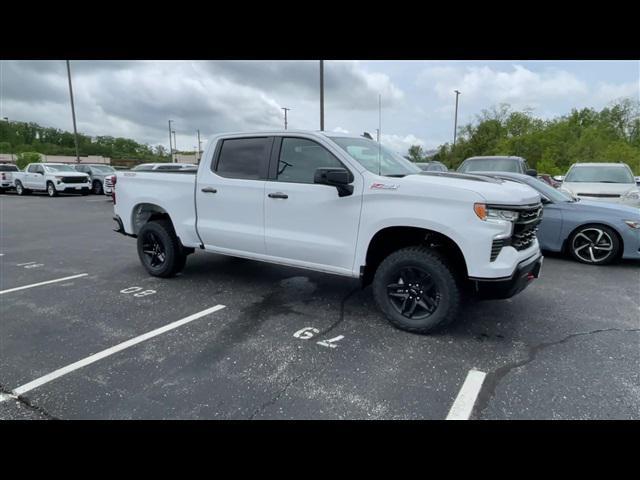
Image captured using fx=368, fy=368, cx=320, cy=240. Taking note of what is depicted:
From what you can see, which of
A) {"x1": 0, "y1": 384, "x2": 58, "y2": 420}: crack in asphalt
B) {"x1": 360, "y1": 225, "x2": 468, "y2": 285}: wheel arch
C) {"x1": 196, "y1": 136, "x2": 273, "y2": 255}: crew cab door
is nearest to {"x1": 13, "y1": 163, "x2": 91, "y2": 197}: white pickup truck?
{"x1": 196, "y1": 136, "x2": 273, "y2": 255}: crew cab door

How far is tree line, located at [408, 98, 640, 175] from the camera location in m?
35.7

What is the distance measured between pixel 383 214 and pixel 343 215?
42cm

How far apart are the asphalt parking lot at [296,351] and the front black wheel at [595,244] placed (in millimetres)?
675

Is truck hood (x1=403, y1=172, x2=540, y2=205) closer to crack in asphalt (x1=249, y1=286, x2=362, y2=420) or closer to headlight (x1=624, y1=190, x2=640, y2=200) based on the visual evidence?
crack in asphalt (x1=249, y1=286, x2=362, y2=420)

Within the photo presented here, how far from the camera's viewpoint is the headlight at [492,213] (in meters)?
3.03

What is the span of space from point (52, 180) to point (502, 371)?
896 inches

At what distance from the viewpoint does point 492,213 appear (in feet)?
10.0

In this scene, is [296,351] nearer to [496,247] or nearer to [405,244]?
[405,244]

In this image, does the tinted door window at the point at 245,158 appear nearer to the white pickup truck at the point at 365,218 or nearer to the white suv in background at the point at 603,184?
the white pickup truck at the point at 365,218

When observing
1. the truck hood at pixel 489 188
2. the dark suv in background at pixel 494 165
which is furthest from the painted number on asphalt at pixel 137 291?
the dark suv in background at pixel 494 165

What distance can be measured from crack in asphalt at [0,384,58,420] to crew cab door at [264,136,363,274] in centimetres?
238
